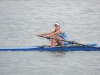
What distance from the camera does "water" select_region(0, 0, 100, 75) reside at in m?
25.4

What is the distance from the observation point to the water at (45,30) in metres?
25.4

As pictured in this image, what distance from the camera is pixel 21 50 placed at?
2792 cm

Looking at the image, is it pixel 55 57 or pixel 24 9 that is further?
pixel 24 9

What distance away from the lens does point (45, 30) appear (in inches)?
1324

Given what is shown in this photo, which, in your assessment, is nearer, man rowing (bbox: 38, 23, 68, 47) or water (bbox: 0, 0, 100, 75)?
water (bbox: 0, 0, 100, 75)

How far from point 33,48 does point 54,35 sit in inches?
54.4

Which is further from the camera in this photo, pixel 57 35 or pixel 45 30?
pixel 45 30

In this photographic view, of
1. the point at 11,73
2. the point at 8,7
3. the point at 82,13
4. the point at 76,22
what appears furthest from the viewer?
the point at 8,7

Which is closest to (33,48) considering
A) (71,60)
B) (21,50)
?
(21,50)

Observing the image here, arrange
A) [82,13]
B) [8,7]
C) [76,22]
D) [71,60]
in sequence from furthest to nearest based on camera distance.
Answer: [8,7] → [82,13] → [76,22] → [71,60]

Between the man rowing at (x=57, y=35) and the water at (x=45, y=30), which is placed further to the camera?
the man rowing at (x=57, y=35)

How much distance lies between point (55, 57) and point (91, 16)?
1104 centimetres

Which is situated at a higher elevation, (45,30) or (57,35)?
(57,35)

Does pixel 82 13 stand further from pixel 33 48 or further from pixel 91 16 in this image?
pixel 33 48
